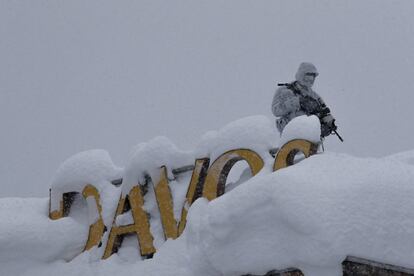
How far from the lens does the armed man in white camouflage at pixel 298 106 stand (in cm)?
1009

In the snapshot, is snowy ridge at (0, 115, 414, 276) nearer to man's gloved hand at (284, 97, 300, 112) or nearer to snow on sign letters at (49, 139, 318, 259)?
snow on sign letters at (49, 139, 318, 259)

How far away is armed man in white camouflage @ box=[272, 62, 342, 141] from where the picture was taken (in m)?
10.1

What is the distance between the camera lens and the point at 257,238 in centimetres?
749

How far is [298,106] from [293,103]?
85mm

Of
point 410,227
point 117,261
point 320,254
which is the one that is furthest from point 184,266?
point 410,227

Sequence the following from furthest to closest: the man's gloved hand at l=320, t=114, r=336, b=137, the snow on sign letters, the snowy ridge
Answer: the man's gloved hand at l=320, t=114, r=336, b=137, the snow on sign letters, the snowy ridge

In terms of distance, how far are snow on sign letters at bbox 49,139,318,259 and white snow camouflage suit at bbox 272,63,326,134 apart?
132cm

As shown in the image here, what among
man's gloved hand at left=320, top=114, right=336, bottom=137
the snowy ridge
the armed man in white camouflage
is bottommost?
the snowy ridge

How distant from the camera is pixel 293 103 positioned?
10023mm

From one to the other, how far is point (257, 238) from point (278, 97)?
10.1 feet

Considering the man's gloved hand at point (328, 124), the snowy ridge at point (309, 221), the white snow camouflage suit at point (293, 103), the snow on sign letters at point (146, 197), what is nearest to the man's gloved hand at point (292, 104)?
the white snow camouflage suit at point (293, 103)

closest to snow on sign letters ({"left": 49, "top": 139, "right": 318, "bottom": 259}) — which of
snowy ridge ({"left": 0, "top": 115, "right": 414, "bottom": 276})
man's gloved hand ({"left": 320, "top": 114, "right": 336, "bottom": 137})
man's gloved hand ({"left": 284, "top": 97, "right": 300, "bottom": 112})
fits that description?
snowy ridge ({"left": 0, "top": 115, "right": 414, "bottom": 276})

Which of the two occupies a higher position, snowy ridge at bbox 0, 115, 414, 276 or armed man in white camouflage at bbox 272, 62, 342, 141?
armed man in white camouflage at bbox 272, 62, 342, 141

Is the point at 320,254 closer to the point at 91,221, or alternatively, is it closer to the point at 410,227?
the point at 410,227
